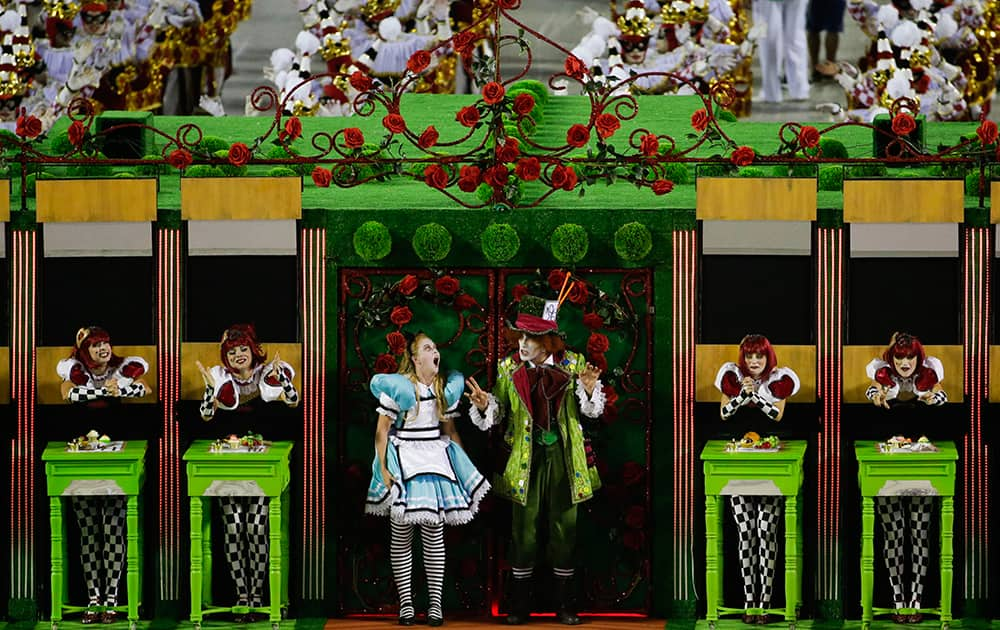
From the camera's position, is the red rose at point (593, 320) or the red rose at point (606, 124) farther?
the red rose at point (593, 320)

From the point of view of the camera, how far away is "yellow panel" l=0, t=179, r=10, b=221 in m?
14.6

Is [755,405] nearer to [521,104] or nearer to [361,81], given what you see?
[521,104]

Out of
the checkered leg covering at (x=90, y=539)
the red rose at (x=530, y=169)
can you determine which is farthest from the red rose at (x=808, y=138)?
the checkered leg covering at (x=90, y=539)

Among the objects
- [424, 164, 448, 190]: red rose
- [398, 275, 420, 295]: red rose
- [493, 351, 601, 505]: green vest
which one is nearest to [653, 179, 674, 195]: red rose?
[493, 351, 601, 505]: green vest

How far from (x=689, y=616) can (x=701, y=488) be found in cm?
66

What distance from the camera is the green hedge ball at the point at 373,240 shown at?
14477 mm

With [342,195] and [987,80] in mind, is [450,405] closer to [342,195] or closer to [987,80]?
[342,195]

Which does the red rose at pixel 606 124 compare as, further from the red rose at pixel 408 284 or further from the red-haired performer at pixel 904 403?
the red-haired performer at pixel 904 403

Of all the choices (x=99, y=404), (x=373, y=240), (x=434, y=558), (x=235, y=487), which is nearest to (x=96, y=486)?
(x=99, y=404)

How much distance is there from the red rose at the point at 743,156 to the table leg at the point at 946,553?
1960 millimetres

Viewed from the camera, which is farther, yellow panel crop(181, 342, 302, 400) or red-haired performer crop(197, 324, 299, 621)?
yellow panel crop(181, 342, 302, 400)

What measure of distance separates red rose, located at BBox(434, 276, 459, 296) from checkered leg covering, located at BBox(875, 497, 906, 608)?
2.40 meters

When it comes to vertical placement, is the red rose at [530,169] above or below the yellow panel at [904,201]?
above

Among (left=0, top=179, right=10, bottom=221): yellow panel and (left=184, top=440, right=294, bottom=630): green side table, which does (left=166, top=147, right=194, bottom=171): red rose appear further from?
(left=184, top=440, right=294, bottom=630): green side table
